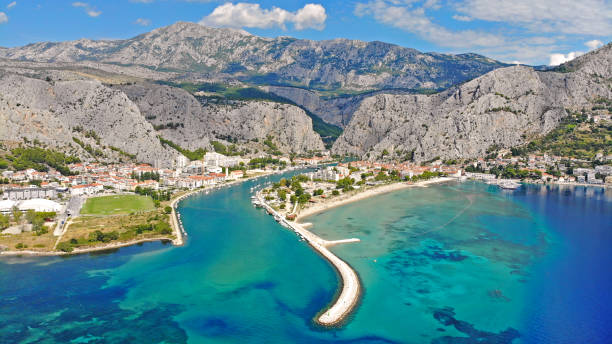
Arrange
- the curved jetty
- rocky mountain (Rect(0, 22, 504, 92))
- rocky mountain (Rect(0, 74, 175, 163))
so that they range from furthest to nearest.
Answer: rocky mountain (Rect(0, 22, 504, 92))
rocky mountain (Rect(0, 74, 175, 163))
the curved jetty

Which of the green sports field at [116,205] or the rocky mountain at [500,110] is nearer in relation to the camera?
the green sports field at [116,205]

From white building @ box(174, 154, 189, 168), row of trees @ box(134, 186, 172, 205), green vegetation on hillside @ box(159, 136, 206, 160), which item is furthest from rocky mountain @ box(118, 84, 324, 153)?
row of trees @ box(134, 186, 172, 205)

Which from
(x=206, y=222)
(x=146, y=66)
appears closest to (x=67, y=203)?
(x=206, y=222)

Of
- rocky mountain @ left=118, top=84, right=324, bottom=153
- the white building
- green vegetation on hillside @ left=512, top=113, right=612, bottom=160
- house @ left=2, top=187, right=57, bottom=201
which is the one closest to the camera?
house @ left=2, top=187, right=57, bottom=201

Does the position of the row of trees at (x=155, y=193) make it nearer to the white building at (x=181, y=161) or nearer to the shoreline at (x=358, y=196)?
the shoreline at (x=358, y=196)

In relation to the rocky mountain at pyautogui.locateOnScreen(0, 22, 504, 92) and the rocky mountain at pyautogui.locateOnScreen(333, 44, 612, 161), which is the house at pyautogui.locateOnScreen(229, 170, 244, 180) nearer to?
the rocky mountain at pyautogui.locateOnScreen(333, 44, 612, 161)

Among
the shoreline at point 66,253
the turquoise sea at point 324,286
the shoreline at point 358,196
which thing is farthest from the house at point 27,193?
the shoreline at point 358,196

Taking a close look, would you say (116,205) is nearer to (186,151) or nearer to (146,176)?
(146,176)
